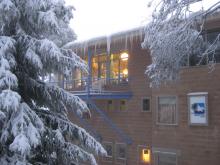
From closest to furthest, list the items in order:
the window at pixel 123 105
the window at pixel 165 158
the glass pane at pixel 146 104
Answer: the window at pixel 165 158
the glass pane at pixel 146 104
the window at pixel 123 105

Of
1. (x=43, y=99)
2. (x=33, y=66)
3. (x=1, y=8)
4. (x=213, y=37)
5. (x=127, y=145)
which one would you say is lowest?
(x=127, y=145)

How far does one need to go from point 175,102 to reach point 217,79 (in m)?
2.63

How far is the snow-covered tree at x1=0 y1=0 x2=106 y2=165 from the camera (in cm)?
809

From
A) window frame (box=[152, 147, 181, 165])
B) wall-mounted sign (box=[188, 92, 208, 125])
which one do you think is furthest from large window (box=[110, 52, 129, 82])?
wall-mounted sign (box=[188, 92, 208, 125])

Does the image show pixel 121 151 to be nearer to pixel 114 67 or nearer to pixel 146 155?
pixel 146 155

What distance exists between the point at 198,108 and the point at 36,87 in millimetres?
10979

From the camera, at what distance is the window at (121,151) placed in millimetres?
23361

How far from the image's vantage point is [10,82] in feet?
26.5

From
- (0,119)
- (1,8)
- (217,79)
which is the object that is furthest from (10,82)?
(217,79)

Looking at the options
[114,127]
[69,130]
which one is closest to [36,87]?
[69,130]

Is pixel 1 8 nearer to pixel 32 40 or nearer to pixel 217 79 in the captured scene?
pixel 32 40

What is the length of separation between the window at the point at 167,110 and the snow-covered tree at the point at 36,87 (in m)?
10.9

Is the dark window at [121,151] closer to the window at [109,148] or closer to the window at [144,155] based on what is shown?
the window at [109,148]

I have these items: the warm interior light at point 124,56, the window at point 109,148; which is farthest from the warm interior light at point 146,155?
the warm interior light at point 124,56
